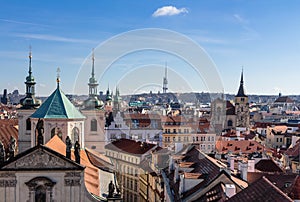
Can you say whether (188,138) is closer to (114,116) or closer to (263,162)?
(114,116)

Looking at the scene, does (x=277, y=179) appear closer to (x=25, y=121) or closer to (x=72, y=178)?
(x=72, y=178)

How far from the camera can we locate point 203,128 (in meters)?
59.0

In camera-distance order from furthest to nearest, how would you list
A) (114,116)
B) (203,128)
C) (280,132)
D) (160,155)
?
(280,132), (203,128), (114,116), (160,155)

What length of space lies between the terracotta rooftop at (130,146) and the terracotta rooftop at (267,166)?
13.2m

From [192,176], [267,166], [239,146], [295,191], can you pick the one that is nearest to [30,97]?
[192,176]

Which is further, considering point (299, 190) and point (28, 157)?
point (28, 157)

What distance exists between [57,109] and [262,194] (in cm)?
2015

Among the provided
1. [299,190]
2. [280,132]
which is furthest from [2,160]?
[280,132]

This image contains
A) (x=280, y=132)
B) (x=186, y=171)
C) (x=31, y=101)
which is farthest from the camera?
(x=280, y=132)

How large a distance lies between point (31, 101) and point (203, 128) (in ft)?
94.2

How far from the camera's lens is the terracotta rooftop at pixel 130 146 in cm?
4236

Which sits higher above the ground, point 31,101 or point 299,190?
point 31,101

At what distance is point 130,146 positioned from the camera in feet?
147

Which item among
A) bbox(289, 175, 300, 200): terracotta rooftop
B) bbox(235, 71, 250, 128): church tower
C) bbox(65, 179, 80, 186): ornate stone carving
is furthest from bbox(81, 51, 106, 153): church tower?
bbox(235, 71, 250, 128): church tower
